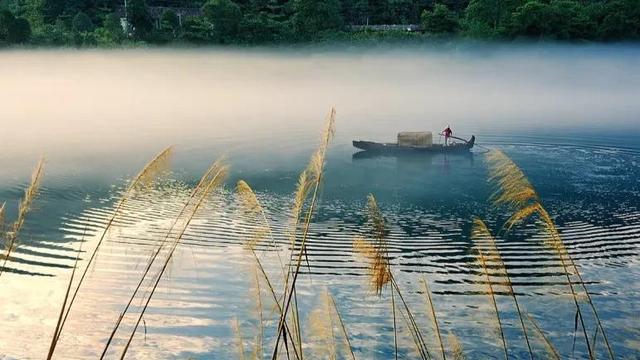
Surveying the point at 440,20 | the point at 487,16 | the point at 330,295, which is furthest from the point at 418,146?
the point at 487,16

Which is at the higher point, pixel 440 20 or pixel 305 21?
pixel 440 20

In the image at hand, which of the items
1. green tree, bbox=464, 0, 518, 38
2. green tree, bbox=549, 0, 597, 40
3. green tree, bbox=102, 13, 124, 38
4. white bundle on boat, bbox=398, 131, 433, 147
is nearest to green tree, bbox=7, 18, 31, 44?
green tree, bbox=102, 13, 124, 38

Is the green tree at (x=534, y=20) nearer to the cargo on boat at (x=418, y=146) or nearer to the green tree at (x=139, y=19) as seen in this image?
the green tree at (x=139, y=19)

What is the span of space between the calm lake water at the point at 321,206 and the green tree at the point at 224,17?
2407cm

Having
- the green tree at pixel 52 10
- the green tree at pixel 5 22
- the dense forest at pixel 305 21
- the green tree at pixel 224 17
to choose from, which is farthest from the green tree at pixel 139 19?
the green tree at pixel 5 22

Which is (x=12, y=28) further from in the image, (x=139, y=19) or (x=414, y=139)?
(x=414, y=139)

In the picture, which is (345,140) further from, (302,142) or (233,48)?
(233,48)

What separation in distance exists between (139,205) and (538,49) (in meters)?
66.1

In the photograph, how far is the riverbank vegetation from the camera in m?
4.93

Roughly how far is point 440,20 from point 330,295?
253 ft

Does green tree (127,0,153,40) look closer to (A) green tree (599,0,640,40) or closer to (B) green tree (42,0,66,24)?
(B) green tree (42,0,66,24)

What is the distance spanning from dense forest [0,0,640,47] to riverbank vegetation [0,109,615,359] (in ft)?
212

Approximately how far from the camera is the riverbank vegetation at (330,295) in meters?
4.93

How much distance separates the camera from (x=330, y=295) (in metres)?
6.84
